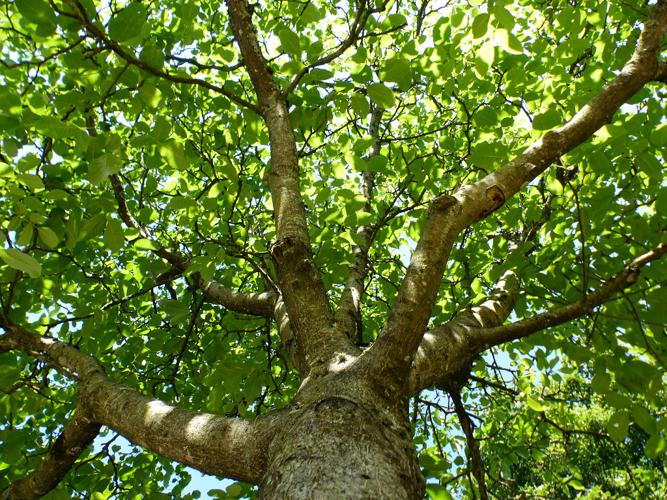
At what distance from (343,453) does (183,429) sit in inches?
29.3

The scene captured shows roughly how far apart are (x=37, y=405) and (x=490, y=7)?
3.69 meters

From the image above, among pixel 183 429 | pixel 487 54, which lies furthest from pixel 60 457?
pixel 487 54

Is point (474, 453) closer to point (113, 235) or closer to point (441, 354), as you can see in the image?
point (441, 354)

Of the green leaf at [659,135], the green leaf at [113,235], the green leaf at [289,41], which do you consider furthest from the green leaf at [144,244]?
the green leaf at [659,135]

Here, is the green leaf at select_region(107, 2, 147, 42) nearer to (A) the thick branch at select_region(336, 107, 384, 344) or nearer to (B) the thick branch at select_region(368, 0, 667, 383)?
(B) the thick branch at select_region(368, 0, 667, 383)

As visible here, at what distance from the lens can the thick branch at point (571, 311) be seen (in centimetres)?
187

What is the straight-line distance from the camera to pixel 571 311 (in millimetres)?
1949

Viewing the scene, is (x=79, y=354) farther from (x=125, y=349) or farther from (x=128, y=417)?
(x=125, y=349)

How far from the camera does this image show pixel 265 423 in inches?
61.9

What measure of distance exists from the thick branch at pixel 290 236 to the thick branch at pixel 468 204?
1.10ft

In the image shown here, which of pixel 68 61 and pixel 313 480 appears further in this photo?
pixel 68 61

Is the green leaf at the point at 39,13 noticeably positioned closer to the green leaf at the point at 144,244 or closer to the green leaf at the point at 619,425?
the green leaf at the point at 144,244

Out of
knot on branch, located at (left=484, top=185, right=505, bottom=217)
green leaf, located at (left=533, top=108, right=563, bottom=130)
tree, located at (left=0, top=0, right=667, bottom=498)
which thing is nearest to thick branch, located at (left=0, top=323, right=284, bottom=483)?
tree, located at (left=0, top=0, right=667, bottom=498)

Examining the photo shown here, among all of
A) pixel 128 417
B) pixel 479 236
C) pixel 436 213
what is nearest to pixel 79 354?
pixel 128 417
